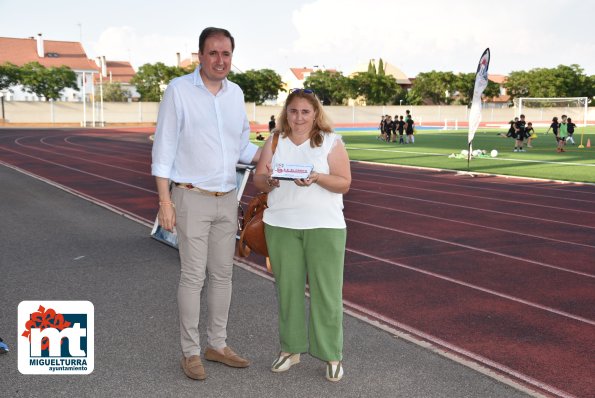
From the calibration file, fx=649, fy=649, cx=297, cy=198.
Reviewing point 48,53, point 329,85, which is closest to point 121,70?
point 48,53

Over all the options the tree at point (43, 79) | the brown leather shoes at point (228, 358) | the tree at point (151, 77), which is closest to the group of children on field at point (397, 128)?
the brown leather shoes at point (228, 358)

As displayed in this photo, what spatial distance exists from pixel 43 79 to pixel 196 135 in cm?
7254

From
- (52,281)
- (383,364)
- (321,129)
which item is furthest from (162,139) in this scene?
(52,281)

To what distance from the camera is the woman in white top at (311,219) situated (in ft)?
13.2

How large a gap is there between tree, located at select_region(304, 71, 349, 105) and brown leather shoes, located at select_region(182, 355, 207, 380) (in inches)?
3055

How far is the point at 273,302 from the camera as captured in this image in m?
5.76

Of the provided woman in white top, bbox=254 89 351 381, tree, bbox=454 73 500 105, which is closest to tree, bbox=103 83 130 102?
tree, bbox=454 73 500 105

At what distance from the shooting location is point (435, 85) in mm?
86125

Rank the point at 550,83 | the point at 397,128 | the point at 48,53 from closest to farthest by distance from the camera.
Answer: the point at 397,128 → the point at 550,83 → the point at 48,53

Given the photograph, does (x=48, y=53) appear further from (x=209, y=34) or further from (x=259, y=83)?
(x=209, y=34)

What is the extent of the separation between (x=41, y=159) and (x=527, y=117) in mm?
61764

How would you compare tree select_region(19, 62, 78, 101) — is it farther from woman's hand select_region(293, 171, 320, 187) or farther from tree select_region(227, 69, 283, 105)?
woman's hand select_region(293, 171, 320, 187)

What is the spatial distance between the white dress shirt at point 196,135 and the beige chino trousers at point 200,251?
113 mm

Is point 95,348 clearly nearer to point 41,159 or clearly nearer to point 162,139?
point 162,139
